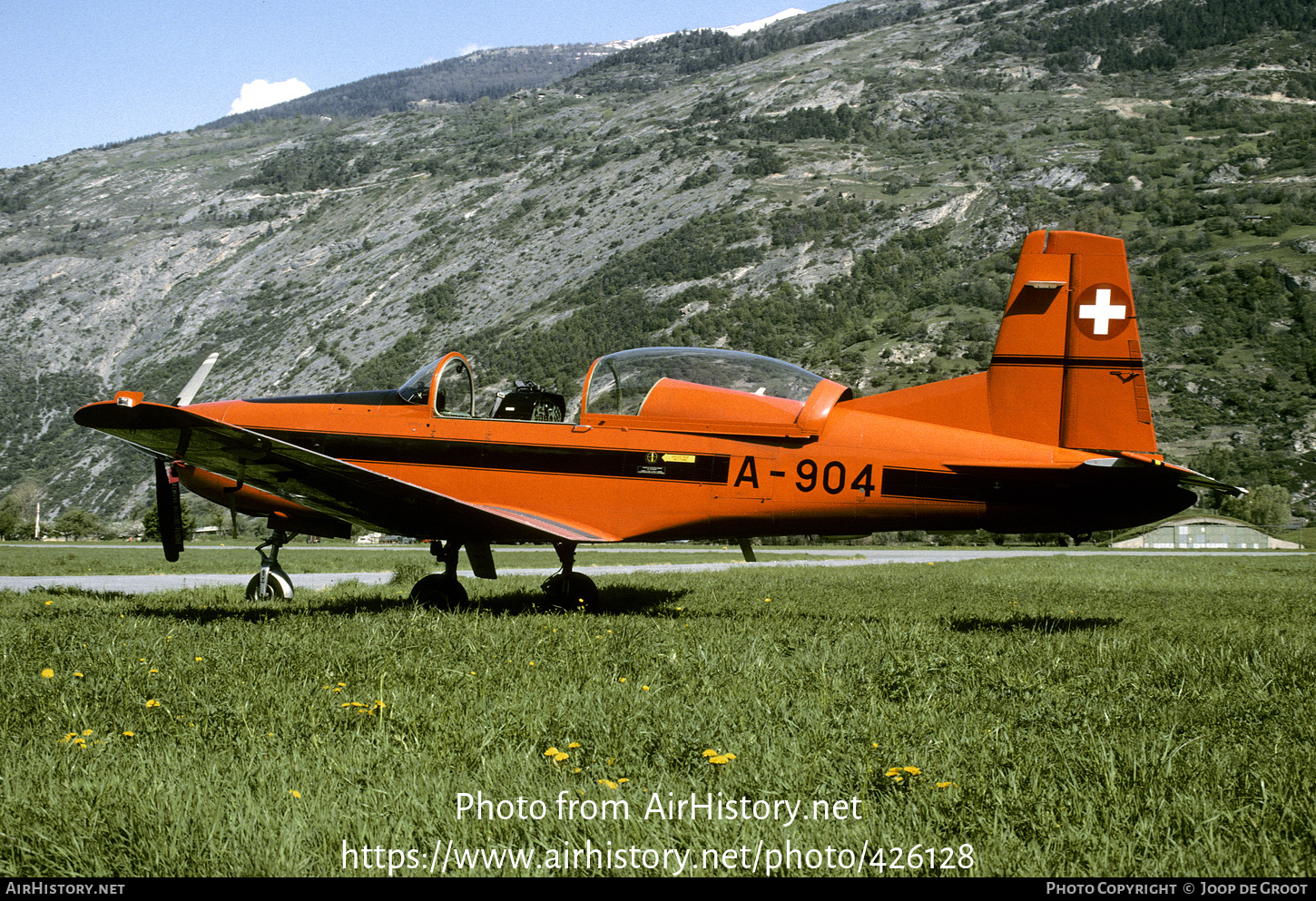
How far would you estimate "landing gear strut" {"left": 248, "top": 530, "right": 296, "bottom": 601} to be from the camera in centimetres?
937

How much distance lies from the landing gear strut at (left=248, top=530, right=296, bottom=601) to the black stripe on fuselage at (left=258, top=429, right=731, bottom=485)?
1.39 meters

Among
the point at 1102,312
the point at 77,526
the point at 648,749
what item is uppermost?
the point at 1102,312

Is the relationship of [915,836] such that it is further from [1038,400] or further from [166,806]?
[1038,400]

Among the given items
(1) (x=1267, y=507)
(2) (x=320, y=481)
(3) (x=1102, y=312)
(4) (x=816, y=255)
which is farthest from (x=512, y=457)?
(4) (x=816, y=255)

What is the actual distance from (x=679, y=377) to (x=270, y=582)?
520 centimetres

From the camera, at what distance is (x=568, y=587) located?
29.6ft

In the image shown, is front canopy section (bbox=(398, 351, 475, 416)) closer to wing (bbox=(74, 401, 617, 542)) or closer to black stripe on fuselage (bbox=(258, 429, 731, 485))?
black stripe on fuselage (bbox=(258, 429, 731, 485))

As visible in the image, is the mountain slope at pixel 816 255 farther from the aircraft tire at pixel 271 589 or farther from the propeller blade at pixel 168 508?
the aircraft tire at pixel 271 589

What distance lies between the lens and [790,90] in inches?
7618

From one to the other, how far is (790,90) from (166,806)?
210603 millimetres

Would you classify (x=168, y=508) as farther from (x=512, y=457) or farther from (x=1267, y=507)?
(x=1267, y=507)

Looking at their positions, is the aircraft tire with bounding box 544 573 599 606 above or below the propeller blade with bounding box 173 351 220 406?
below

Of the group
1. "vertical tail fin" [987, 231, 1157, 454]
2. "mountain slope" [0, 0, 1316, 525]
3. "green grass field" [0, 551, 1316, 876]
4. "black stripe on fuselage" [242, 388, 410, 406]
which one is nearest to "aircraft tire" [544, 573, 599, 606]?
"green grass field" [0, 551, 1316, 876]
